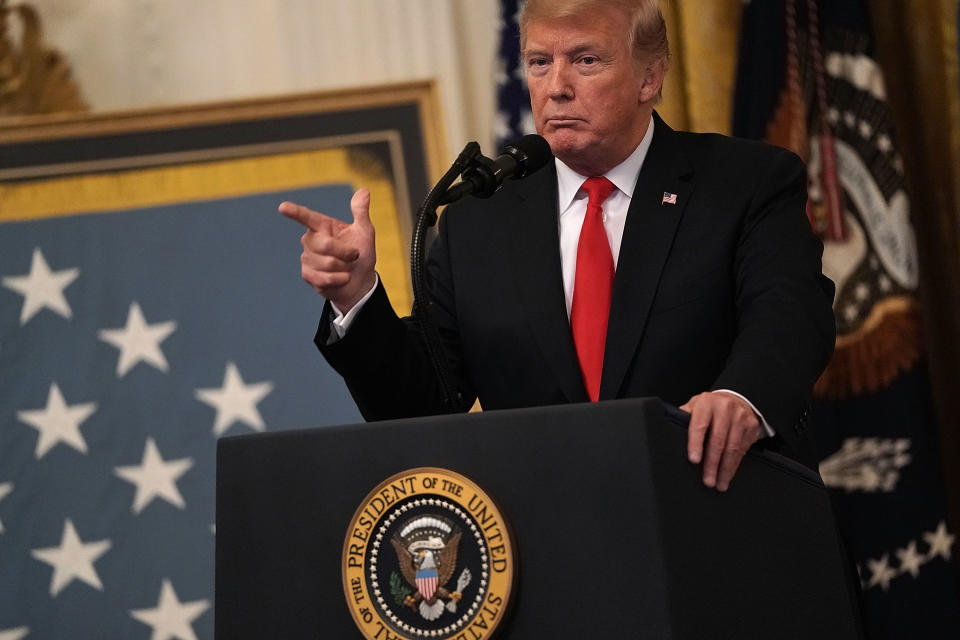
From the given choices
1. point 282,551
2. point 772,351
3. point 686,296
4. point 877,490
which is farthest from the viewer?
point 877,490

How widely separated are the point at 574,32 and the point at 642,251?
378 millimetres

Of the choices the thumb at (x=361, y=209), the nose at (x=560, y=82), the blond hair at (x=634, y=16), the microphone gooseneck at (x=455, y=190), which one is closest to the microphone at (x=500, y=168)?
the microphone gooseneck at (x=455, y=190)

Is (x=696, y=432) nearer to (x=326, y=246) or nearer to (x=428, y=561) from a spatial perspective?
(x=428, y=561)

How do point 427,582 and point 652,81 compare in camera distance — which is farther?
point 652,81

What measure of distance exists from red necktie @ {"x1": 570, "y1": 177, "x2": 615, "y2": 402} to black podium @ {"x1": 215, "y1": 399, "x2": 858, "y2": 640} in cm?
38

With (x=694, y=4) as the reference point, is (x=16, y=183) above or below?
below

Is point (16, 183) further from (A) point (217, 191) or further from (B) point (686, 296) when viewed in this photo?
(B) point (686, 296)

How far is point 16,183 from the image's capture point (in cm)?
333

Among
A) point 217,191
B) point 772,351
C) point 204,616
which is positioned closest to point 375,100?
point 217,191

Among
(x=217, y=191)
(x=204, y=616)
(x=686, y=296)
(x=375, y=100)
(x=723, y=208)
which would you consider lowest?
(x=204, y=616)

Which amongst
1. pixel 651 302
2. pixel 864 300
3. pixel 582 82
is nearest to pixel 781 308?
pixel 651 302

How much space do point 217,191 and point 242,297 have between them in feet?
1.05

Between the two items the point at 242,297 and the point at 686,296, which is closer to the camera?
the point at 686,296

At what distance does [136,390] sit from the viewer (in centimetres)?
327
